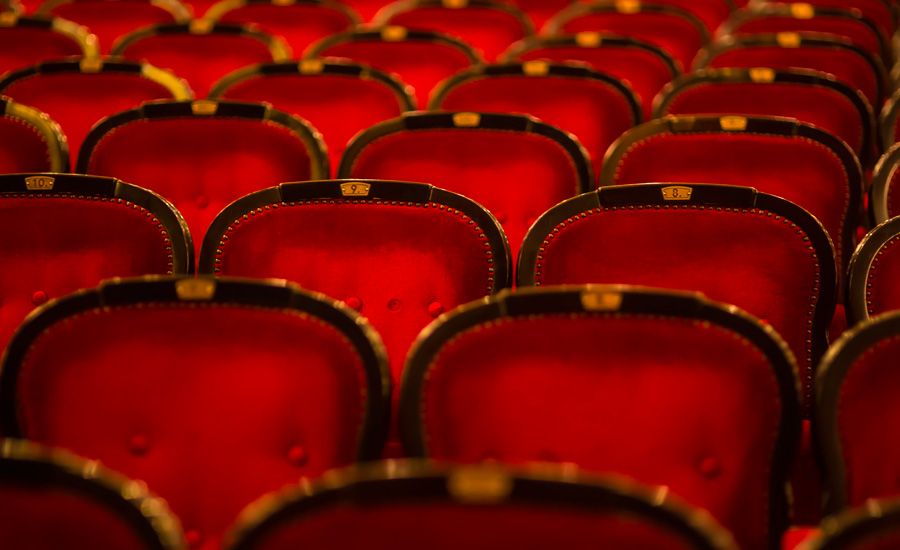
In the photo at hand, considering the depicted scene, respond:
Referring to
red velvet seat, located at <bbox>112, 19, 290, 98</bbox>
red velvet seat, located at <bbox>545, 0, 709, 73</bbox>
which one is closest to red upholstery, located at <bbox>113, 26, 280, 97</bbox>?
red velvet seat, located at <bbox>112, 19, 290, 98</bbox>

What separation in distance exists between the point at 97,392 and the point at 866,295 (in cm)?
88

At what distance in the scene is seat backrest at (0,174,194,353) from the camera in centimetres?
123

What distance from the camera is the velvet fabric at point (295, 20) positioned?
2.60 metres

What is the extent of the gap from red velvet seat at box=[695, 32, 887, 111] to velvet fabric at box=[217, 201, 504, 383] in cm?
120

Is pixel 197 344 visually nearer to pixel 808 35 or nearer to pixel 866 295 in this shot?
pixel 866 295

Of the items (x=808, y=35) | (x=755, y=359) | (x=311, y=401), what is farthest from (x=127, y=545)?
(x=808, y=35)

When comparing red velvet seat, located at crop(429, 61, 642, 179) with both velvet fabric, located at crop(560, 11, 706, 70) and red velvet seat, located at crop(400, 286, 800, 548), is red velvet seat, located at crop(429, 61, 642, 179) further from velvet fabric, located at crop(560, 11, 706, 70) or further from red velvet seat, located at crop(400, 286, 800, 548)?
red velvet seat, located at crop(400, 286, 800, 548)

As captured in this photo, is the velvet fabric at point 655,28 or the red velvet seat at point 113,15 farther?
the red velvet seat at point 113,15

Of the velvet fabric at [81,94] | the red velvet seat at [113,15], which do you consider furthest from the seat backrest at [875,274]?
the red velvet seat at [113,15]

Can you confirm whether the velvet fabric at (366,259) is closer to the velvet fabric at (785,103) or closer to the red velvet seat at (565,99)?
the red velvet seat at (565,99)

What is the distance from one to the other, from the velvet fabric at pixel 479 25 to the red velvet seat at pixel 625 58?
41 cm

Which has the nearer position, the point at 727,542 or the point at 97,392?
the point at 727,542

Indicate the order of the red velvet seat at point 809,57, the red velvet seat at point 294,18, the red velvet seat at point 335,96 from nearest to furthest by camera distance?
the red velvet seat at point 335,96
the red velvet seat at point 809,57
the red velvet seat at point 294,18

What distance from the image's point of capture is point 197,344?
943mm
